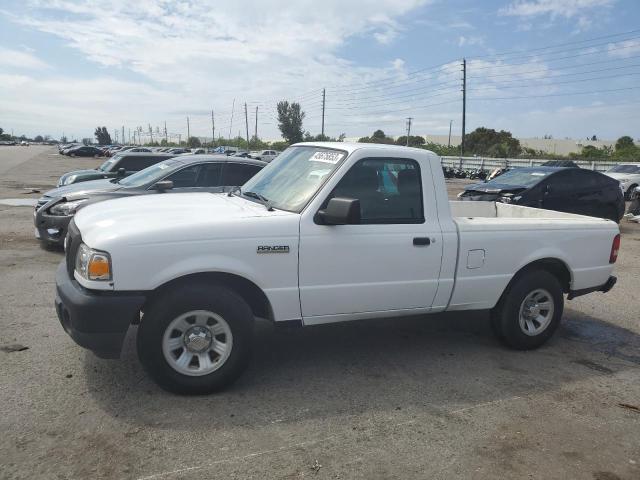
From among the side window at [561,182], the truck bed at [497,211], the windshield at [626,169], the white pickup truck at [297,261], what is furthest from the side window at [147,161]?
the windshield at [626,169]

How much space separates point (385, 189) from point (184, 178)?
509 centimetres

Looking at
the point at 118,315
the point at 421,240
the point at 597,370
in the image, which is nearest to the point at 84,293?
the point at 118,315

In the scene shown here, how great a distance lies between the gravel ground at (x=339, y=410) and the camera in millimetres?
3184

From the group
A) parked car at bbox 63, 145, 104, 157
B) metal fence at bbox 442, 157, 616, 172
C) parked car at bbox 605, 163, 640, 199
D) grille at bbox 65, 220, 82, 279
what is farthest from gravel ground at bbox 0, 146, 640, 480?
parked car at bbox 63, 145, 104, 157

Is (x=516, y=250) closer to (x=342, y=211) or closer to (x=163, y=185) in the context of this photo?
(x=342, y=211)

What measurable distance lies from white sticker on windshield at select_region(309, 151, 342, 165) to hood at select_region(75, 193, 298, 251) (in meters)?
0.63

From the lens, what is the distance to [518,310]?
16.6 feet

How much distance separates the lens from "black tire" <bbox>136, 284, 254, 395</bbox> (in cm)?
372

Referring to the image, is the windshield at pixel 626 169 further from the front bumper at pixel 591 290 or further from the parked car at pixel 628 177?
the front bumper at pixel 591 290

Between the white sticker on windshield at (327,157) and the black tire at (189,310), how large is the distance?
1359 mm

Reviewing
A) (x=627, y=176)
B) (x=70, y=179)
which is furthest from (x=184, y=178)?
(x=627, y=176)

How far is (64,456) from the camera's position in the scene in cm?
313

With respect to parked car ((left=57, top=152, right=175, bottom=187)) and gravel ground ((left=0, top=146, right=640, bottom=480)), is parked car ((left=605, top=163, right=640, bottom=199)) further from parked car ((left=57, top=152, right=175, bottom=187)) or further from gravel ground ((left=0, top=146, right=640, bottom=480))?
gravel ground ((left=0, top=146, right=640, bottom=480))

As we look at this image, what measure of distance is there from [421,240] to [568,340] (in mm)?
2322
